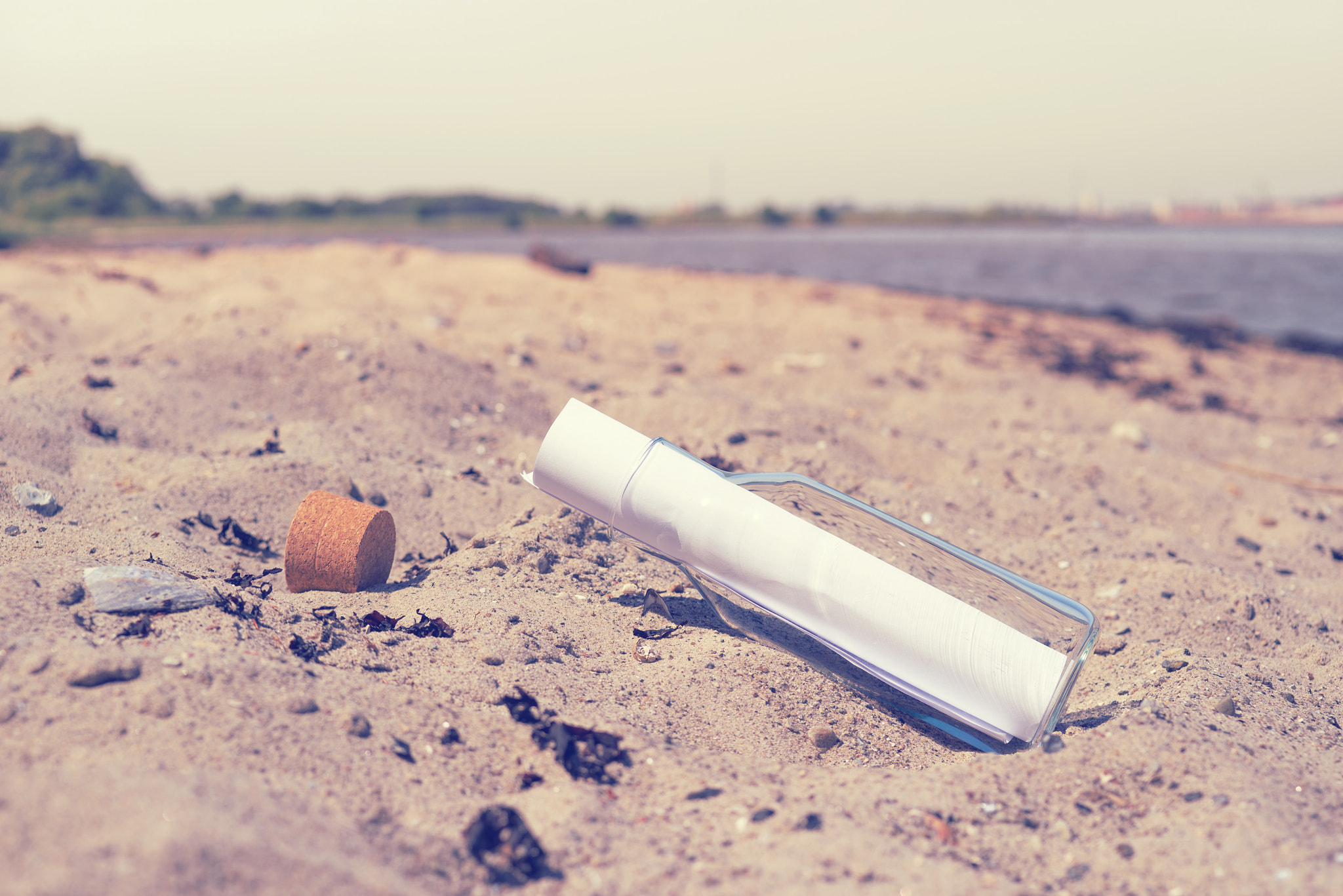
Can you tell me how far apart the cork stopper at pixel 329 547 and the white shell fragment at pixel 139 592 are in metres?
0.40

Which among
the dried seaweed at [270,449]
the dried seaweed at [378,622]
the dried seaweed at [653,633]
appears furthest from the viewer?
the dried seaweed at [270,449]

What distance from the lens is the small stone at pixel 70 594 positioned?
2342 mm

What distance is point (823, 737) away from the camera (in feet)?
7.87

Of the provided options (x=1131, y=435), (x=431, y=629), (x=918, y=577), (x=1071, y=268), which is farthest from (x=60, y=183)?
(x=918, y=577)

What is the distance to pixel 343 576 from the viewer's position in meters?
2.92

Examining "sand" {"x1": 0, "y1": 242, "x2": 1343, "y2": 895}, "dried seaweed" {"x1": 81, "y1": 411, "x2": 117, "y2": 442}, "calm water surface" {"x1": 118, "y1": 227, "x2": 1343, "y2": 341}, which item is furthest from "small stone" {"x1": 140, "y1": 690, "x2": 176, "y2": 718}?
"calm water surface" {"x1": 118, "y1": 227, "x2": 1343, "y2": 341}

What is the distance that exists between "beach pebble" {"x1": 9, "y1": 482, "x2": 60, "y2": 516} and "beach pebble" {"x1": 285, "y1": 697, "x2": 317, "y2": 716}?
1.78 meters

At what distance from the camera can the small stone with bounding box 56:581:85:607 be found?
2.34 meters

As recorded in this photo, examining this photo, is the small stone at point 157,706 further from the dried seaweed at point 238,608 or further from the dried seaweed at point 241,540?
the dried seaweed at point 241,540

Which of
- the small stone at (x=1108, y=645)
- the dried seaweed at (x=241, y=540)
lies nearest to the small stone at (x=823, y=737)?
the small stone at (x=1108, y=645)

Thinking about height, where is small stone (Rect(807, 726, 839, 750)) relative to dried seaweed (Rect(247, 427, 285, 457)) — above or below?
below

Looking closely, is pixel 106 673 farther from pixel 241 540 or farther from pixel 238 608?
pixel 241 540

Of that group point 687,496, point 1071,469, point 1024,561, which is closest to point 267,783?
point 687,496

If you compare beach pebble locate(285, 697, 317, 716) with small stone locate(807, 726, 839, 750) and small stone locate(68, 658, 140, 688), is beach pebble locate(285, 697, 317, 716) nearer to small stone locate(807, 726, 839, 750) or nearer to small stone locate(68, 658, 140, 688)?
small stone locate(68, 658, 140, 688)
